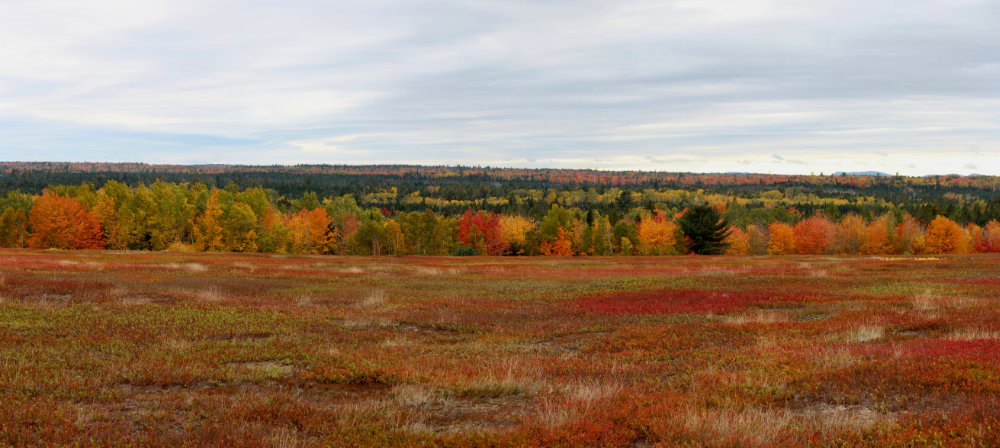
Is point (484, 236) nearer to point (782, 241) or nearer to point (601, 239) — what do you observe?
point (601, 239)

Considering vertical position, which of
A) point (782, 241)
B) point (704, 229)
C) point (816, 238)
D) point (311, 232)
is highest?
point (704, 229)

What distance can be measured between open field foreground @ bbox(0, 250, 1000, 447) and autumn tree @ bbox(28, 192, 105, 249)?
78.1 meters

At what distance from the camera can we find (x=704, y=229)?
97750 mm

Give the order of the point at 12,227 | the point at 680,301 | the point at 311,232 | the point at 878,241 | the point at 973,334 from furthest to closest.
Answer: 1. the point at 878,241
2. the point at 311,232
3. the point at 12,227
4. the point at 680,301
5. the point at 973,334

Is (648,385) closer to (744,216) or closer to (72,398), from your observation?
(72,398)

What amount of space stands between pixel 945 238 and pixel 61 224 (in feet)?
479

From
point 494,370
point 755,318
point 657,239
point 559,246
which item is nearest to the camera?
point 494,370

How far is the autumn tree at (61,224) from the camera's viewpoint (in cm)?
8775

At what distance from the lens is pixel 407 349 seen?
1505 centimetres

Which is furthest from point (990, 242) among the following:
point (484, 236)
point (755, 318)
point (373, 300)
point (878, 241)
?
point (373, 300)

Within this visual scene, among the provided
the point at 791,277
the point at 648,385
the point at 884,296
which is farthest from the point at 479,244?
the point at 648,385

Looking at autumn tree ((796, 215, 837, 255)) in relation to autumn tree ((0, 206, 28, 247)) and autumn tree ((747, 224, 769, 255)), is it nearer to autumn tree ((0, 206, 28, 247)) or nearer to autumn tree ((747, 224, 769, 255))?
autumn tree ((747, 224, 769, 255))

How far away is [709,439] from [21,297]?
24.2m

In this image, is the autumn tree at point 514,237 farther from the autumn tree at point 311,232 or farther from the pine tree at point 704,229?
the autumn tree at point 311,232
